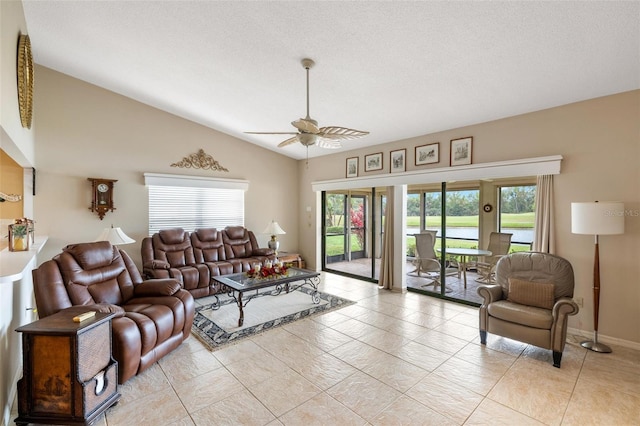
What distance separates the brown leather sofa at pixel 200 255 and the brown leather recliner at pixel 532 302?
3744 mm

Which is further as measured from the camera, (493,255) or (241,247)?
(241,247)

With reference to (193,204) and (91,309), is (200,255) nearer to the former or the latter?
(193,204)

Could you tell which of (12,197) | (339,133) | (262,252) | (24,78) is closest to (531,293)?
(339,133)

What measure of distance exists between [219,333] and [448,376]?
246 centimetres

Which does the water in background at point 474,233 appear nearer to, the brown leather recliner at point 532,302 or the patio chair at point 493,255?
the patio chair at point 493,255

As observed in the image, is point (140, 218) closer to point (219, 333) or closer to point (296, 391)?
point (219, 333)

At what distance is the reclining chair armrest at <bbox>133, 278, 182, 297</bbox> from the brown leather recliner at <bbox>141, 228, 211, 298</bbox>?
1233mm

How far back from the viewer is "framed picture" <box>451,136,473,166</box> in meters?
4.35

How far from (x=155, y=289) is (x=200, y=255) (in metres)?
2.14

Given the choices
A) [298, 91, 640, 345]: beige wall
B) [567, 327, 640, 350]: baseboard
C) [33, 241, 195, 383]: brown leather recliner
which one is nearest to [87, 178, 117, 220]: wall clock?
[33, 241, 195, 383]: brown leather recliner

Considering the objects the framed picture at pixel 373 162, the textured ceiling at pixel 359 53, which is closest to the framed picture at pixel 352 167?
the framed picture at pixel 373 162

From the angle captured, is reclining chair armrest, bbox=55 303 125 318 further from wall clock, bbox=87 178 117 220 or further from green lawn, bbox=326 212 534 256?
green lawn, bbox=326 212 534 256

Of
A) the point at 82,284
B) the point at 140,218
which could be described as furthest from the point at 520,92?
the point at 140,218

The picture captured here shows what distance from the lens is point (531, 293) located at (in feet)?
10.2
